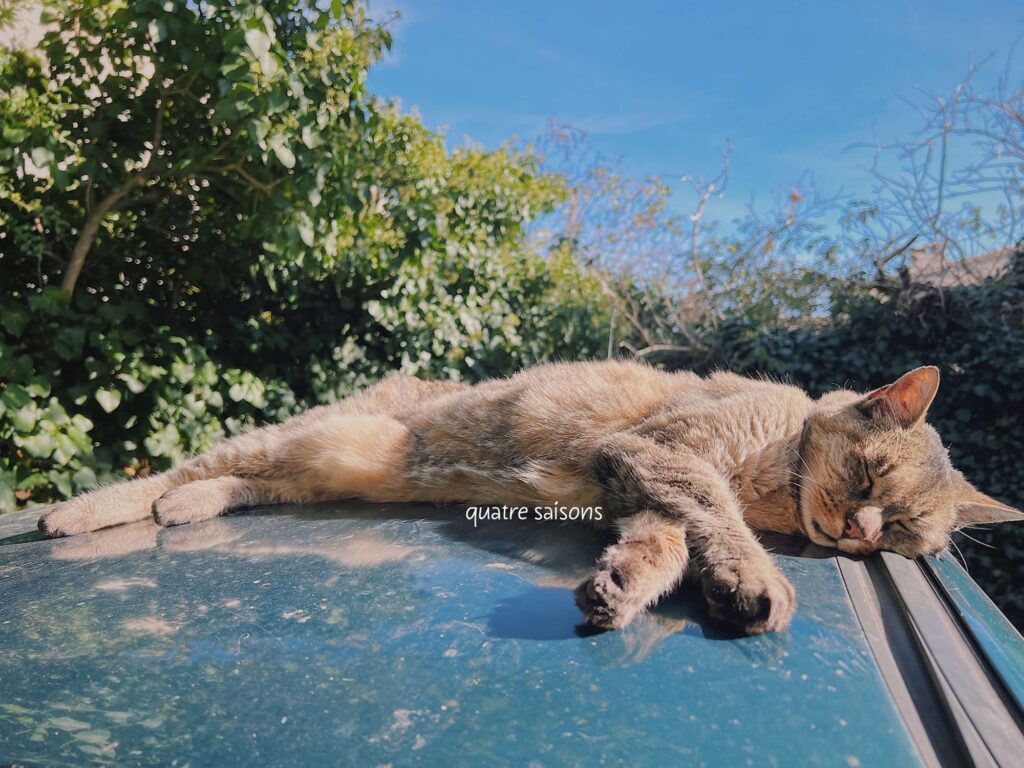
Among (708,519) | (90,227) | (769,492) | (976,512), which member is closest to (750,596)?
(708,519)

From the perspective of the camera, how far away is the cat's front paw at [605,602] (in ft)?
4.55

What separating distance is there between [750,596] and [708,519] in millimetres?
530

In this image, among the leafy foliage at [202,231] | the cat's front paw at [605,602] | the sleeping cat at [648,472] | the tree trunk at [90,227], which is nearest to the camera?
the cat's front paw at [605,602]

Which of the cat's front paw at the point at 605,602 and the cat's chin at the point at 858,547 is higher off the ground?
the cat's front paw at the point at 605,602

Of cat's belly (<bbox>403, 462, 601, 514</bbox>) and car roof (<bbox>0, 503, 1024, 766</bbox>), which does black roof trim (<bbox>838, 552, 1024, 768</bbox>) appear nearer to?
car roof (<bbox>0, 503, 1024, 766</bbox>)

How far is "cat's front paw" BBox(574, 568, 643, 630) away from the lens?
4.55 feet

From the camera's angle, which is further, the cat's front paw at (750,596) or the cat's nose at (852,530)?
the cat's nose at (852,530)

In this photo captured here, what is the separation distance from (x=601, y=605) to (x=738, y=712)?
0.39m

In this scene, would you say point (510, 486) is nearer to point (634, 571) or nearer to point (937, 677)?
point (634, 571)

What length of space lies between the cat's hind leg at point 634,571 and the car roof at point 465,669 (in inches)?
1.9

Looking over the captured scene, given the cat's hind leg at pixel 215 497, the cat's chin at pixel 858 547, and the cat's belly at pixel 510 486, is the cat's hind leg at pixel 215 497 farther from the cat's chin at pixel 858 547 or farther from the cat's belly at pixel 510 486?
the cat's chin at pixel 858 547

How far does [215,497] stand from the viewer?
272cm

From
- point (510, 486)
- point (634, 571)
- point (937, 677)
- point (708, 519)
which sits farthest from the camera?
point (510, 486)

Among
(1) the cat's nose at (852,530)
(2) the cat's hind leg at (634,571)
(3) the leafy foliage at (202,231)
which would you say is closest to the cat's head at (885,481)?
(1) the cat's nose at (852,530)
